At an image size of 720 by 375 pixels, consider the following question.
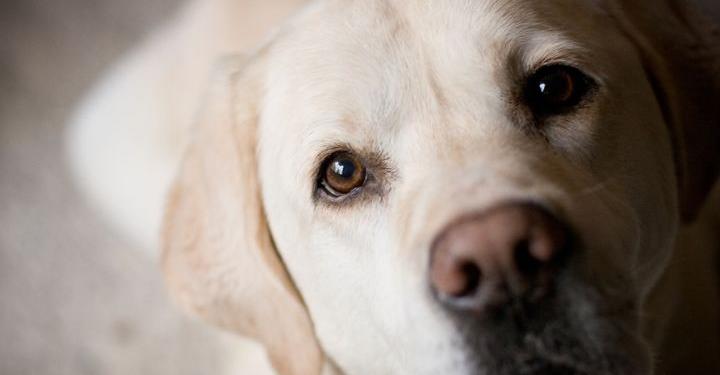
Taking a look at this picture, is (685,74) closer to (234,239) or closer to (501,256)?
(501,256)

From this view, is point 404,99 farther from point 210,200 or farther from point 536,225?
point 210,200

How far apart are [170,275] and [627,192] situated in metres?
1.12

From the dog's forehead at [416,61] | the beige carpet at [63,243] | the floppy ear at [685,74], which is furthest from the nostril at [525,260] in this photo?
the beige carpet at [63,243]

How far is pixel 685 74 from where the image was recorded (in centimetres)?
177

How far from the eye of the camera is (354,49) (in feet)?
5.28

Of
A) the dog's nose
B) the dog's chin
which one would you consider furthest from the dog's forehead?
the dog's chin

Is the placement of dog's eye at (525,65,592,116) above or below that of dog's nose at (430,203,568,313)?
above

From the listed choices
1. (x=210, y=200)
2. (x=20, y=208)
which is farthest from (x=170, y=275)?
(x=20, y=208)

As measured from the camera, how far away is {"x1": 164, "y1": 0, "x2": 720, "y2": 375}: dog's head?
4.32 ft

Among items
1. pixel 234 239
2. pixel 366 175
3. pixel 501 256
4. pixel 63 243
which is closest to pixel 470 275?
pixel 501 256

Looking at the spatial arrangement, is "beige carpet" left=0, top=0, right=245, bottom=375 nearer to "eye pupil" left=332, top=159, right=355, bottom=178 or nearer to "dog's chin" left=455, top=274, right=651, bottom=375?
"eye pupil" left=332, top=159, right=355, bottom=178

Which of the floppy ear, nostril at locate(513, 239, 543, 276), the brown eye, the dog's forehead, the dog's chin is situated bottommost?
the dog's chin

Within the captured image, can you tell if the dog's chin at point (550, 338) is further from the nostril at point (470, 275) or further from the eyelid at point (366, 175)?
the eyelid at point (366, 175)

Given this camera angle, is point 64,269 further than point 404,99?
Yes
